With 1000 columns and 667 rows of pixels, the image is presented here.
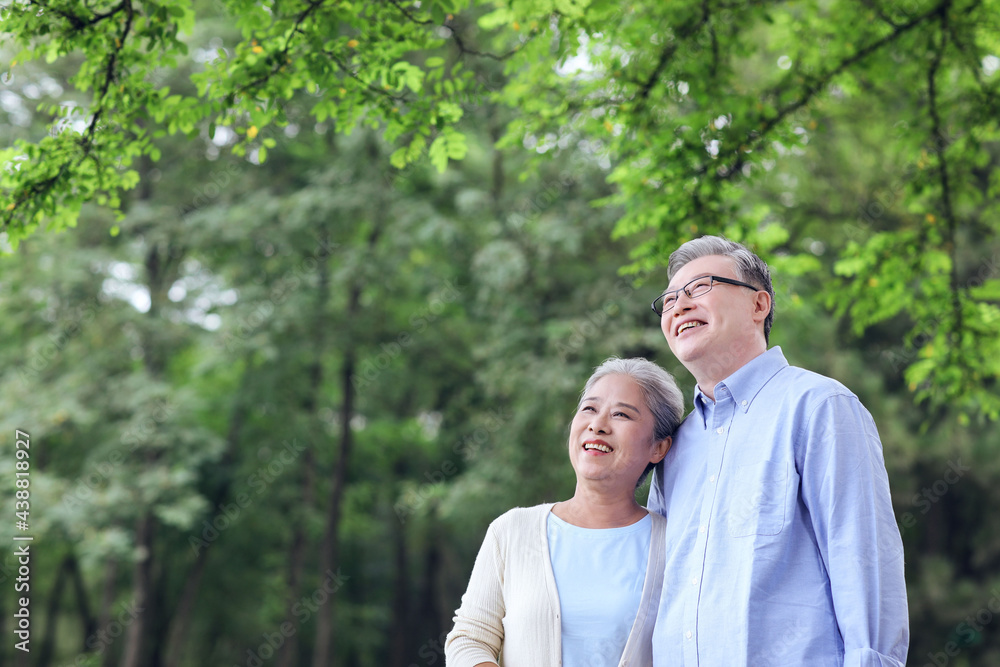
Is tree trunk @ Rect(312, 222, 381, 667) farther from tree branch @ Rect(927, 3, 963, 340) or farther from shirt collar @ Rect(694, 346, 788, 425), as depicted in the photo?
shirt collar @ Rect(694, 346, 788, 425)

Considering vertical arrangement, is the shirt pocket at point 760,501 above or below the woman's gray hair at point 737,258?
below

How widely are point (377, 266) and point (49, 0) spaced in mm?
9219

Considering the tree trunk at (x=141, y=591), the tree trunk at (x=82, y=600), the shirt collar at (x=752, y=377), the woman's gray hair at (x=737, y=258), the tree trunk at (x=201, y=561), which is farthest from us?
the tree trunk at (x=82, y=600)

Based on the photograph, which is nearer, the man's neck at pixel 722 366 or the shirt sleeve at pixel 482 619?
the man's neck at pixel 722 366

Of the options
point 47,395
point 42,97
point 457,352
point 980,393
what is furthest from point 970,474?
point 42,97

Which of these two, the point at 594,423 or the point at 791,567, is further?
the point at 594,423

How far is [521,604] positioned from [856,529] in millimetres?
925

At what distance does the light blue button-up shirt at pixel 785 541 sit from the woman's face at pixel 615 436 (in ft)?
0.74

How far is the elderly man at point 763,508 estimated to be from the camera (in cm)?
185

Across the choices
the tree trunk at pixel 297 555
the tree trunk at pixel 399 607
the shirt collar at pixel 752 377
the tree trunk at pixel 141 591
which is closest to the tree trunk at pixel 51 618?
the tree trunk at pixel 297 555

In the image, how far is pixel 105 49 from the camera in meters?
3.43

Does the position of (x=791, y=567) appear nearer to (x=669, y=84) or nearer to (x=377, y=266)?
(x=669, y=84)

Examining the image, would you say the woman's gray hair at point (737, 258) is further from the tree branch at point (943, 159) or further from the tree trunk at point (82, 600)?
the tree trunk at point (82, 600)

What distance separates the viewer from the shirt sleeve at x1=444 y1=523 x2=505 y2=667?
238 centimetres
